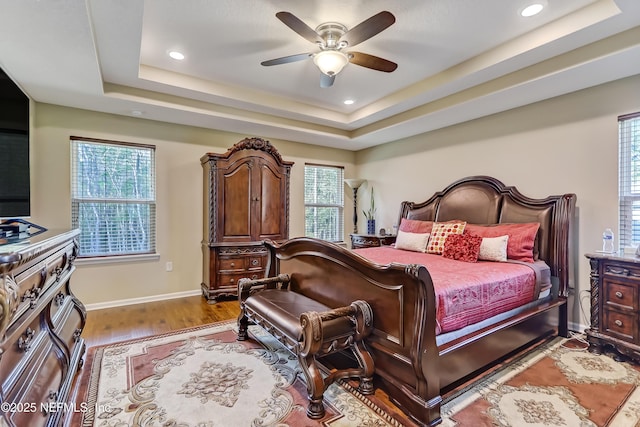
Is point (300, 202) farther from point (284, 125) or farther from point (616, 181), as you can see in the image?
point (616, 181)

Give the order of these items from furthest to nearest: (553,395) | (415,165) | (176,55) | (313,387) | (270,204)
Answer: (415,165)
(270,204)
(176,55)
(553,395)
(313,387)

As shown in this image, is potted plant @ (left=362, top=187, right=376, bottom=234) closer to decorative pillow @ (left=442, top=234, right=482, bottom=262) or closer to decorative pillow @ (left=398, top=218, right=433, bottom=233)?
decorative pillow @ (left=398, top=218, right=433, bottom=233)

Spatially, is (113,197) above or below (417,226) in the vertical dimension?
above

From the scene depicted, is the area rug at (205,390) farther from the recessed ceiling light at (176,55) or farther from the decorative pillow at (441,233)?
the recessed ceiling light at (176,55)

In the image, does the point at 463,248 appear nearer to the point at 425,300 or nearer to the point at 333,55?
the point at 425,300

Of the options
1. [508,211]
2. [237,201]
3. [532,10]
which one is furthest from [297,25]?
[508,211]

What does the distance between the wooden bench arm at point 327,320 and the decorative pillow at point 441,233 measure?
180cm

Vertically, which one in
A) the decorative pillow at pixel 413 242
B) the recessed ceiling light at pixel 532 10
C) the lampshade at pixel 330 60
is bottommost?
the decorative pillow at pixel 413 242

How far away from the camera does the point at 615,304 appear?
260 centimetres

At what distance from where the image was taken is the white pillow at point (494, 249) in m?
3.07

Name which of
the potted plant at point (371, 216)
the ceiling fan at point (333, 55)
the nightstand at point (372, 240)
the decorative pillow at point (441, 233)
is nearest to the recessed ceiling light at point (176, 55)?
the ceiling fan at point (333, 55)

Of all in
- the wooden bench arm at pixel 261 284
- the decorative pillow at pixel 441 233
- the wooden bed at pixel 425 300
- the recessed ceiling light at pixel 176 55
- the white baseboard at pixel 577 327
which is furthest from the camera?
the decorative pillow at pixel 441 233

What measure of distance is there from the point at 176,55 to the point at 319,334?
3040 mm

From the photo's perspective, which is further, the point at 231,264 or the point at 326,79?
the point at 231,264
